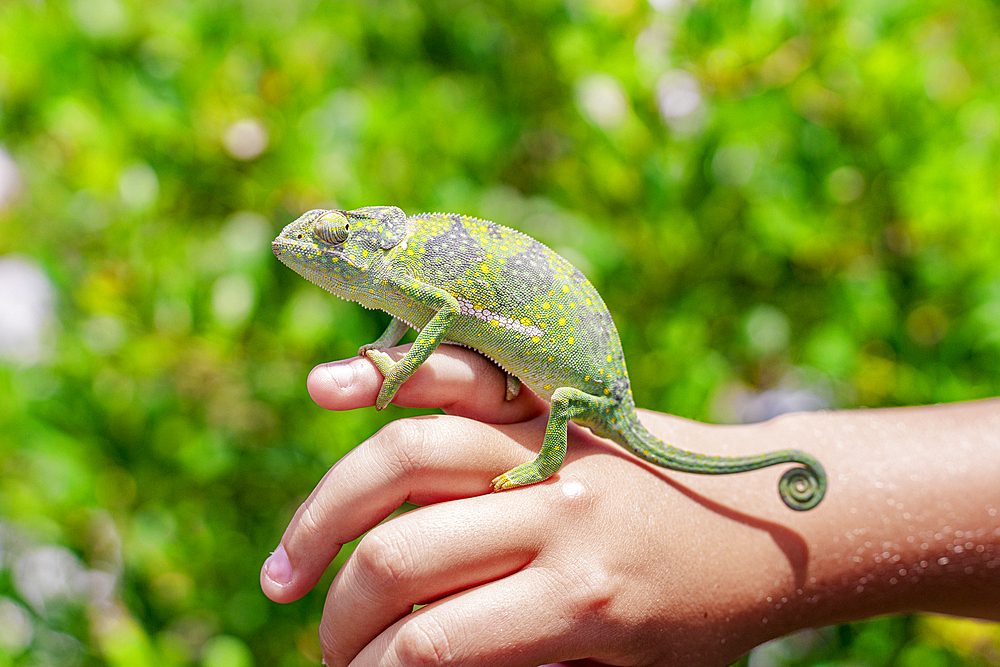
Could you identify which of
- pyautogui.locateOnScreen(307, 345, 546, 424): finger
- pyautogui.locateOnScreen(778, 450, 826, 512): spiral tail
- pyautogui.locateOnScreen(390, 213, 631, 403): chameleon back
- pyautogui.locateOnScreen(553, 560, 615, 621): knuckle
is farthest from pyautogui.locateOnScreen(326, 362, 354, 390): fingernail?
pyautogui.locateOnScreen(778, 450, 826, 512): spiral tail

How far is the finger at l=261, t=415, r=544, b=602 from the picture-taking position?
3.57 ft

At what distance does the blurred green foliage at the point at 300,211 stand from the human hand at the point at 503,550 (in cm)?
43

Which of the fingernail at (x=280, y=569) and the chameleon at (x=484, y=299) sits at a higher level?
the chameleon at (x=484, y=299)

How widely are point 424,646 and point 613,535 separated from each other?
355 mm

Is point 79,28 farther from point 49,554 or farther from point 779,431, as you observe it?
point 779,431

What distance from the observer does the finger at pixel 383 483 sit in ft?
3.57

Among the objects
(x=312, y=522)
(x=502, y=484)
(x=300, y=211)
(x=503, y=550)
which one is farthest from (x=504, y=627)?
(x=300, y=211)

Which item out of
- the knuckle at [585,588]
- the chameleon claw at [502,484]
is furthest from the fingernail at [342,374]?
the knuckle at [585,588]

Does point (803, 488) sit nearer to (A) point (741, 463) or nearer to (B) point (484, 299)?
(A) point (741, 463)

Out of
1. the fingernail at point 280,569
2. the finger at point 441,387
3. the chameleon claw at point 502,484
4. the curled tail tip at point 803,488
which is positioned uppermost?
the finger at point 441,387

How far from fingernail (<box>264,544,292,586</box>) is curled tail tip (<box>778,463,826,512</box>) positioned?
33.4 inches

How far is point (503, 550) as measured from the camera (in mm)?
1065

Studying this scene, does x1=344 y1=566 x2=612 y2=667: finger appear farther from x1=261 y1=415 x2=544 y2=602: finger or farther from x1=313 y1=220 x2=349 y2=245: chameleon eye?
x1=313 y1=220 x2=349 y2=245: chameleon eye

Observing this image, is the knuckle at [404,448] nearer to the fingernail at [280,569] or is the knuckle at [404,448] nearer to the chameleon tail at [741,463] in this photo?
the fingernail at [280,569]
